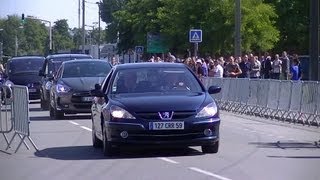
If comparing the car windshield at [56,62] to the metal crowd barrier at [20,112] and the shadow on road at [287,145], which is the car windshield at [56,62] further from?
the shadow on road at [287,145]

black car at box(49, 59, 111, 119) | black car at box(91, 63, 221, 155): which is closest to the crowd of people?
black car at box(49, 59, 111, 119)

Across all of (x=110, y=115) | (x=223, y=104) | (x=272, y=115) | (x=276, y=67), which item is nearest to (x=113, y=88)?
(x=110, y=115)

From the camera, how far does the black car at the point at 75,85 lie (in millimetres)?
22859

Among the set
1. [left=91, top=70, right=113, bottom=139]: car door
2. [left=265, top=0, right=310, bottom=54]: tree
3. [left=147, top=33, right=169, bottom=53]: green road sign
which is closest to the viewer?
[left=91, top=70, right=113, bottom=139]: car door

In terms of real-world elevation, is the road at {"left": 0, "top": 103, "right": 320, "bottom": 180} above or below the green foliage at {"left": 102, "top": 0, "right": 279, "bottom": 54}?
below

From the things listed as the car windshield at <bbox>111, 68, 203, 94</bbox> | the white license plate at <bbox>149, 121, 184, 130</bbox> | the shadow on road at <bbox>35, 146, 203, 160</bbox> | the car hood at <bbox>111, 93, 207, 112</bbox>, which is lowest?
the shadow on road at <bbox>35, 146, 203, 160</bbox>

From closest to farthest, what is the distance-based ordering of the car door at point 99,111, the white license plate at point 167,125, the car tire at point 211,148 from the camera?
the white license plate at point 167,125, the car tire at point 211,148, the car door at point 99,111

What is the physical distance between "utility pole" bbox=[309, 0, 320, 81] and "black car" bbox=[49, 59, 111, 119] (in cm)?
598

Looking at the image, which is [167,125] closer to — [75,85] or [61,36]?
[75,85]

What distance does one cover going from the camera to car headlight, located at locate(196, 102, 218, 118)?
13.1 metres

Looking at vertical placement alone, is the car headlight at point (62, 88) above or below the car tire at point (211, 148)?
above

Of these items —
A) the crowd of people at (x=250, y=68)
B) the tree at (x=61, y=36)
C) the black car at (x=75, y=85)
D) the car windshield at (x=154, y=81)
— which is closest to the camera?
the car windshield at (x=154, y=81)

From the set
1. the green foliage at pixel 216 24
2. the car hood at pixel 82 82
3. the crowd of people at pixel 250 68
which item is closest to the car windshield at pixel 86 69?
the car hood at pixel 82 82

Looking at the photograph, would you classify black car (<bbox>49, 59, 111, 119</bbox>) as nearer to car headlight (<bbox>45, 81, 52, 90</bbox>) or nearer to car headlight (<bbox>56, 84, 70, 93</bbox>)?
car headlight (<bbox>56, 84, 70, 93</bbox>)
